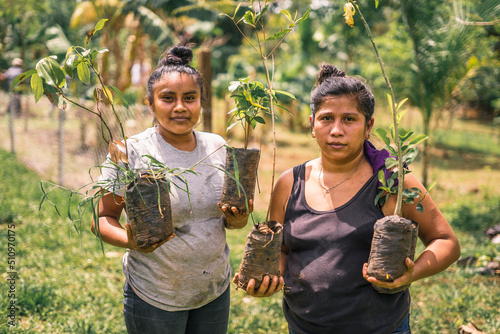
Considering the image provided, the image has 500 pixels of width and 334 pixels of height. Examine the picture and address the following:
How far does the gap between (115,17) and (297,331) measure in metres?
10.1

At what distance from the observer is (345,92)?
1741mm

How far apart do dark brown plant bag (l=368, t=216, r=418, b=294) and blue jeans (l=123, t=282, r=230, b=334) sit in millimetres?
781

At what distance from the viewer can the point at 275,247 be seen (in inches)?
67.6

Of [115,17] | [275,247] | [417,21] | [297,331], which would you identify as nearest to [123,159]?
[275,247]

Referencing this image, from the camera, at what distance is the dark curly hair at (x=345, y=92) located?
5.73 feet

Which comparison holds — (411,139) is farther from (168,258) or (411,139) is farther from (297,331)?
(168,258)

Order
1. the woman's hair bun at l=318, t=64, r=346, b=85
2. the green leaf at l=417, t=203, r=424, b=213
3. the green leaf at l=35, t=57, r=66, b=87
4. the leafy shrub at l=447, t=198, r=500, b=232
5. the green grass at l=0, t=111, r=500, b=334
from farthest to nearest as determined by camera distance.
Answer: the leafy shrub at l=447, t=198, r=500, b=232 < the green grass at l=0, t=111, r=500, b=334 < the woman's hair bun at l=318, t=64, r=346, b=85 < the green leaf at l=417, t=203, r=424, b=213 < the green leaf at l=35, t=57, r=66, b=87

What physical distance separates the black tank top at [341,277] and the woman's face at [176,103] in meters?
0.67

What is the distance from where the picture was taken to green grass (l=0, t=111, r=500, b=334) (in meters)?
3.08

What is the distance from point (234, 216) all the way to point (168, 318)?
0.53 m

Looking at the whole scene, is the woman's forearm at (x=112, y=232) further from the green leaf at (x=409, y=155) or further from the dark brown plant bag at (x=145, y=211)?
the green leaf at (x=409, y=155)

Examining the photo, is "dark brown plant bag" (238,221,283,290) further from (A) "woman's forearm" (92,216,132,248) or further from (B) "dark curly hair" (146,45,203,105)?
(B) "dark curly hair" (146,45,203,105)

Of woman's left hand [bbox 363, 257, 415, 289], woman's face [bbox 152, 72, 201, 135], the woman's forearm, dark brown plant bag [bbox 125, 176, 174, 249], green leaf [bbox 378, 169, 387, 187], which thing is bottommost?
woman's left hand [bbox 363, 257, 415, 289]

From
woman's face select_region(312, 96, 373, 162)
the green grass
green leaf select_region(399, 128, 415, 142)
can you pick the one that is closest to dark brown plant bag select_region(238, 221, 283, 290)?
woman's face select_region(312, 96, 373, 162)
